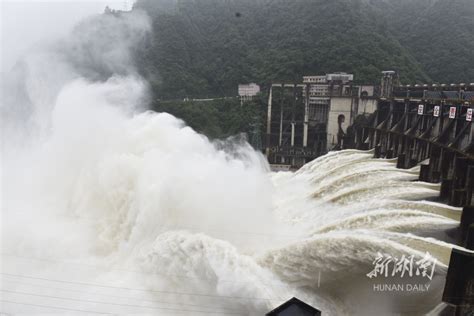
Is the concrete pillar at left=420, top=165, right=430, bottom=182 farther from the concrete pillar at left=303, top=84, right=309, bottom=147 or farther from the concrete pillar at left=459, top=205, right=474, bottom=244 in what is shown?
the concrete pillar at left=303, top=84, right=309, bottom=147

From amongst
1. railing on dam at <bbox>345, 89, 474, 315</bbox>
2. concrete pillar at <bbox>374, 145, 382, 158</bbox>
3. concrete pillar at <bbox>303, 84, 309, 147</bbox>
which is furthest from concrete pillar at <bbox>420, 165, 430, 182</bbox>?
concrete pillar at <bbox>303, 84, 309, 147</bbox>

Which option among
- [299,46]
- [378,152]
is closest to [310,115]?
[299,46]

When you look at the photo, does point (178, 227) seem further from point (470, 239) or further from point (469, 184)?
point (469, 184)

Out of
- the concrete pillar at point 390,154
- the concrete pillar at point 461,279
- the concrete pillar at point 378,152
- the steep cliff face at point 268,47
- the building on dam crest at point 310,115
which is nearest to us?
the concrete pillar at point 461,279

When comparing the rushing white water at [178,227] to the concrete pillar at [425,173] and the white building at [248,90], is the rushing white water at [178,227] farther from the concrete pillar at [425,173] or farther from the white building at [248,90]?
the white building at [248,90]

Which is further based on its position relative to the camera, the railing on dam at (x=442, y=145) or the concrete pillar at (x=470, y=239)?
the concrete pillar at (x=470, y=239)

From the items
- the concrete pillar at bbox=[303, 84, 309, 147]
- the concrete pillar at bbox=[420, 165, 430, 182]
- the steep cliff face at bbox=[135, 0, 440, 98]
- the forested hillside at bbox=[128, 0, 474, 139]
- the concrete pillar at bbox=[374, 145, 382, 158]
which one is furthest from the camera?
the steep cliff face at bbox=[135, 0, 440, 98]

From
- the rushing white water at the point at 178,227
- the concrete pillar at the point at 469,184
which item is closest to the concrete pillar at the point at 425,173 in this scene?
the rushing white water at the point at 178,227
